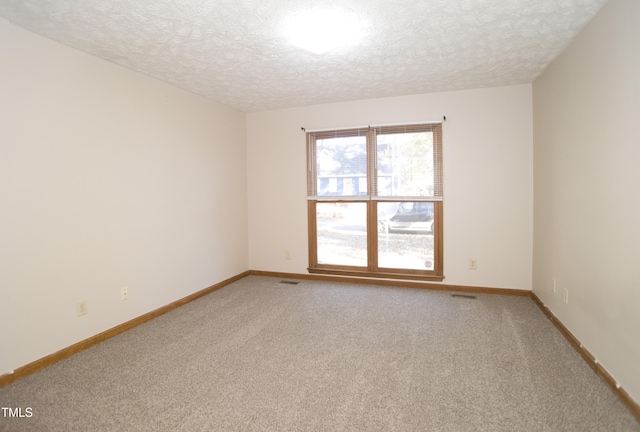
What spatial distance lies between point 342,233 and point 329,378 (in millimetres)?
2486

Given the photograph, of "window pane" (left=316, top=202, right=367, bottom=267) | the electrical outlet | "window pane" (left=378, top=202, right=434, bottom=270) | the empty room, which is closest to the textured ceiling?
the empty room

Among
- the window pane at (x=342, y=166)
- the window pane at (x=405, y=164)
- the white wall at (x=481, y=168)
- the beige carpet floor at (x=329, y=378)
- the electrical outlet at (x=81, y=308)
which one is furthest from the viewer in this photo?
the window pane at (x=342, y=166)

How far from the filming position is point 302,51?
270cm

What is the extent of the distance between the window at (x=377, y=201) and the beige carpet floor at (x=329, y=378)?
3.41 feet

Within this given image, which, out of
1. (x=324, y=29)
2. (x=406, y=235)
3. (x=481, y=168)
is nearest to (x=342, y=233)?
(x=406, y=235)

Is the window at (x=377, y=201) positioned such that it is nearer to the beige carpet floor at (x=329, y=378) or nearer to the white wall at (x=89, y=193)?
the beige carpet floor at (x=329, y=378)

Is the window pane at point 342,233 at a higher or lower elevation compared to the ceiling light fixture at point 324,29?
lower

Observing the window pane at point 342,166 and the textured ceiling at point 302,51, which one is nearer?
the textured ceiling at point 302,51

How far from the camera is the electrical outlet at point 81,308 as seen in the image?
2572 millimetres

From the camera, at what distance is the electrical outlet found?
2.57m

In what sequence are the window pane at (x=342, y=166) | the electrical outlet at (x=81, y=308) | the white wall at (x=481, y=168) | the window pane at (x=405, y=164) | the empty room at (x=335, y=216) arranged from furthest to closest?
the window pane at (x=342, y=166) → the window pane at (x=405, y=164) → the white wall at (x=481, y=168) → the electrical outlet at (x=81, y=308) → the empty room at (x=335, y=216)

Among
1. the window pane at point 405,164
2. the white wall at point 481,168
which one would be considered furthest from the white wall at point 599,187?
the window pane at point 405,164

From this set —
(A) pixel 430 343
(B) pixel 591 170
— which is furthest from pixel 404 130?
(A) pixel 430 343

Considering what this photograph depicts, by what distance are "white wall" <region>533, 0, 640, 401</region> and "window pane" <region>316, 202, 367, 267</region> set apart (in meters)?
2.09
